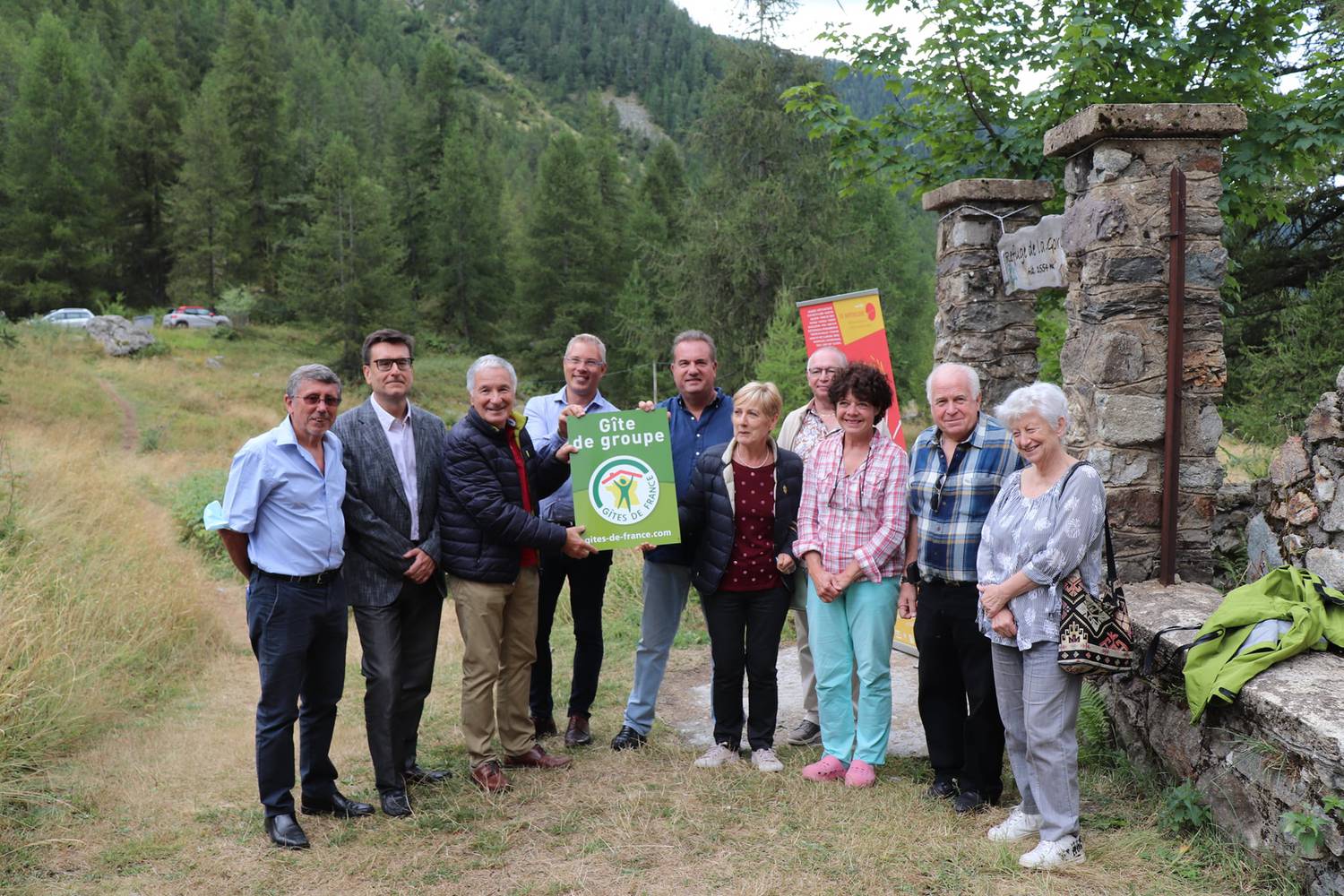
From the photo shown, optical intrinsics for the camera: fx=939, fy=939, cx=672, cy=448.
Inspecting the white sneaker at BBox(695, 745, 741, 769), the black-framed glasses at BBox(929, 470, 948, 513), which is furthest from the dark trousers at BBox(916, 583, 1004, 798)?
the white sneaker at BBox(695, 745, 741, 769)

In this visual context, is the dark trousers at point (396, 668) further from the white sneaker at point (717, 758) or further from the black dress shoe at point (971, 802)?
the black dress shoe at point (971, 802)

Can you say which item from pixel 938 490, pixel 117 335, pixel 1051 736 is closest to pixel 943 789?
pixel 1051 736

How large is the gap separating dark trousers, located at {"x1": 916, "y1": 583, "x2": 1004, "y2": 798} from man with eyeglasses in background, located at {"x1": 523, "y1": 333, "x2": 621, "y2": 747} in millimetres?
1708

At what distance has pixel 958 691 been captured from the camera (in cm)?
394

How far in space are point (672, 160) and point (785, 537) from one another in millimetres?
39570

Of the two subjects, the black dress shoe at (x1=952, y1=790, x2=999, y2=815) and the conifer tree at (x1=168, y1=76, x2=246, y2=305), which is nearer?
the black dress shoe at (x1=952, y1=790, x2=999, y2=815)

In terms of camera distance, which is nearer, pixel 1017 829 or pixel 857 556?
pixel 1017 829

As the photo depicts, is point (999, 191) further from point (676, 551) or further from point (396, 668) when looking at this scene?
point (396, 668)

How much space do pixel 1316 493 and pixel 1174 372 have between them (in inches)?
39.2

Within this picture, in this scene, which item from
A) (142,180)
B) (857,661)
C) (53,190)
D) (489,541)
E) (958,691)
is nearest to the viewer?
(958,691)

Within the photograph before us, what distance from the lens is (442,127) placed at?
50.6 metres

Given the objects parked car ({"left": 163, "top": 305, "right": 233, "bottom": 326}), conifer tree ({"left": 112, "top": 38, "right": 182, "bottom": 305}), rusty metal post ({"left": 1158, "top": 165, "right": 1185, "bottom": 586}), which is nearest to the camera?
rusty metal post ({"left": 1158, "top": 165, "right": 1185, "bottom": 586})

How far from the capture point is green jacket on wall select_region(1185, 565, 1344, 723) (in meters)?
3.19

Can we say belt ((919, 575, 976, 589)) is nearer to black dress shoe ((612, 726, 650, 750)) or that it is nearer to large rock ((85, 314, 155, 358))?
black dress shoe ((612, 726, 650, 750))
